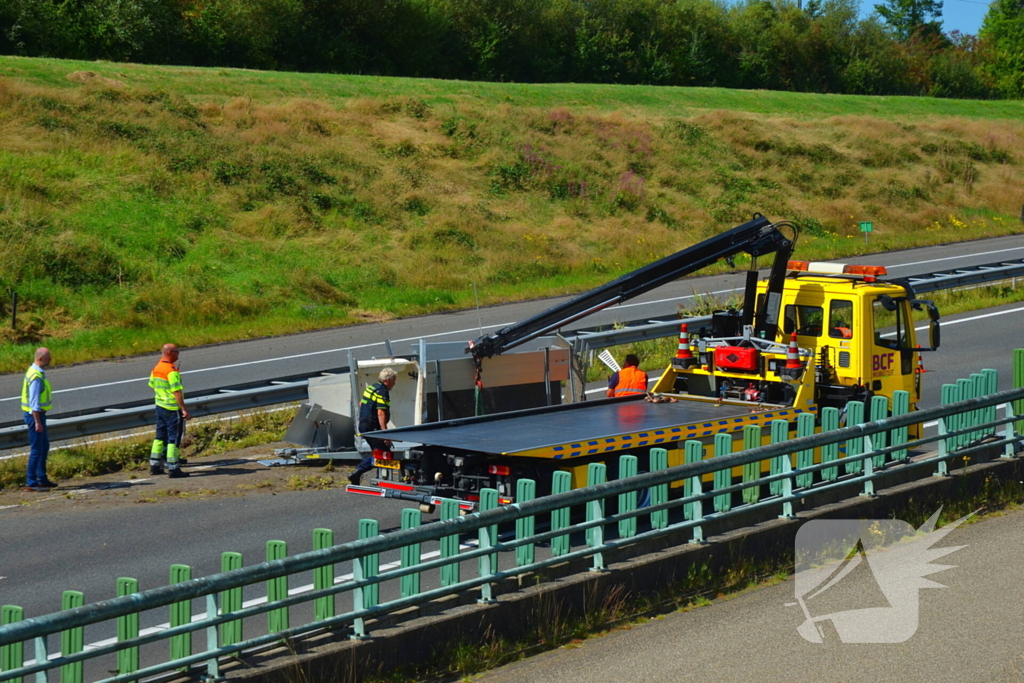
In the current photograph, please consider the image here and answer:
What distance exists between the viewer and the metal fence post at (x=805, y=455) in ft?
33.6

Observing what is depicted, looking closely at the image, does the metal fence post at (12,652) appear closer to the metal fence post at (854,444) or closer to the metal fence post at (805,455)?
the metal fence post at (805,455)

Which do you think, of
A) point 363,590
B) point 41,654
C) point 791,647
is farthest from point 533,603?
point 41,654

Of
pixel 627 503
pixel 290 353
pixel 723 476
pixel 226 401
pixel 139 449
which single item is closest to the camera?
pixel 627 503

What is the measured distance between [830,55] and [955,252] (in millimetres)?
69122

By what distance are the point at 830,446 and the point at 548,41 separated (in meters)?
78.9

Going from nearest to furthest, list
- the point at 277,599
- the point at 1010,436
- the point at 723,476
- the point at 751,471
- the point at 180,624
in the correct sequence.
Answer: the point at 180,624
the point at 277,599
the point at 723,476
the point at 751,471
the point at 1010,436

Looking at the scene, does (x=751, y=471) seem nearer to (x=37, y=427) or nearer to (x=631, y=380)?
(x=631, y=380)

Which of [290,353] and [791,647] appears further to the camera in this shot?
[290,353]

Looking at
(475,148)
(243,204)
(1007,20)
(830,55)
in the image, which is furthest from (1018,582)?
(1007,20)

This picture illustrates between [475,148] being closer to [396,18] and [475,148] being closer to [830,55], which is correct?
[396,18]

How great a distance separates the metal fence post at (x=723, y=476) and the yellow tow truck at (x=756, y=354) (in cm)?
167

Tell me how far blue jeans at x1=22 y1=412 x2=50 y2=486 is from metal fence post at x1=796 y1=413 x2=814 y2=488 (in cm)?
891

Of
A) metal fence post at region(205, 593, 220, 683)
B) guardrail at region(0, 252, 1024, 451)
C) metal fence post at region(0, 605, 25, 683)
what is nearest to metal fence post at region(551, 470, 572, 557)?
metal fence post at region(205, 593, 220, 683)

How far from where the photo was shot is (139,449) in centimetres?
1555
